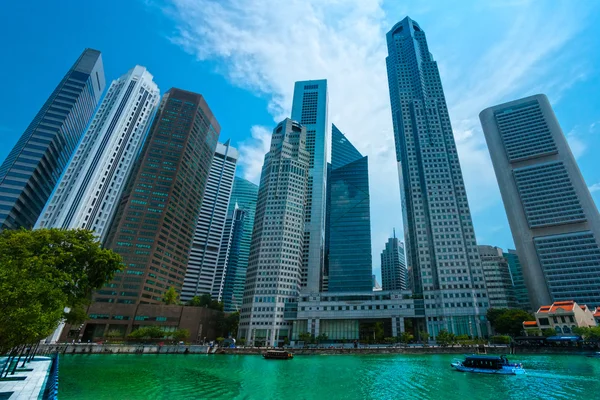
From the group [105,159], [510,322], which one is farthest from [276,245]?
[105,159]

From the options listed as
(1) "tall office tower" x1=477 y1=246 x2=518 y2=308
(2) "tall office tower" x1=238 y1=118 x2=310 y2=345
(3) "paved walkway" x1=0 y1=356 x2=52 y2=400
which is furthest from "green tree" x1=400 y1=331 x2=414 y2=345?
(3) "paved walkway" x1=0 y1=356 x2=52 y2=400

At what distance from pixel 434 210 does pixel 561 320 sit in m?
59.3

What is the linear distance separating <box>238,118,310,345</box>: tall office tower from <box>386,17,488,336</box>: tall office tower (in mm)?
57024

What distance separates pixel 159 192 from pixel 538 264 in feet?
621

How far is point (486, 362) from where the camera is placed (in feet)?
163

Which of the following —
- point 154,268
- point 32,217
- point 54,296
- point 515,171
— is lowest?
point 54,296

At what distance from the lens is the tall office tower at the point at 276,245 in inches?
5374

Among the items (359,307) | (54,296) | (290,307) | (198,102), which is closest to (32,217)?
(198,102)

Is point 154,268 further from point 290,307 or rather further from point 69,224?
point 290,307

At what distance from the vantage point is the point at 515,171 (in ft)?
541

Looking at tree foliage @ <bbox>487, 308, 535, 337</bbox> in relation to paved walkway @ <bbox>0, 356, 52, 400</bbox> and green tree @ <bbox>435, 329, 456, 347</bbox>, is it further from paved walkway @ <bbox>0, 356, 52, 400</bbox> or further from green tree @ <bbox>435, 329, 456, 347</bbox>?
paved walkway @ <bbox>0, 356, 52, 400</bbox>

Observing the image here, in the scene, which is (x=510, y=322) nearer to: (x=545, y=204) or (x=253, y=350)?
(x=545, y=204)

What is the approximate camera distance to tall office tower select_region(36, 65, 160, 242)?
14450 centimetres

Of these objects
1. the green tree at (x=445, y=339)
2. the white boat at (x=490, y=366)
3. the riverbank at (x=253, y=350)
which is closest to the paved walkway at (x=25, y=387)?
the white boat at (x=490, y=366)
